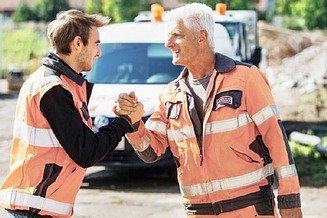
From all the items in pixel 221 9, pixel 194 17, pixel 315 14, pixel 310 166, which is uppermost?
pixel 194 17

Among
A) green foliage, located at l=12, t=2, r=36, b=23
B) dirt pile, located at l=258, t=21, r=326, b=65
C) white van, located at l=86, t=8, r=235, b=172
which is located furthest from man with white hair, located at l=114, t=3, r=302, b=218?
green foliage, located at l=12, t=2, r=36, b=23

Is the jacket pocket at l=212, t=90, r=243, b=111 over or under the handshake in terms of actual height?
over

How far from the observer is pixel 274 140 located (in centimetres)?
462

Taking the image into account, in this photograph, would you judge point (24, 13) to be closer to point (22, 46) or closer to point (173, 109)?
point (22, 46)

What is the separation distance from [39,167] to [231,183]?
103 centimetres

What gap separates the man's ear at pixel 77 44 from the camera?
13.9 feet

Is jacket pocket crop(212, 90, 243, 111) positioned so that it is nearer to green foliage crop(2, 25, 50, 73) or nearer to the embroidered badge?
the embroidered badge

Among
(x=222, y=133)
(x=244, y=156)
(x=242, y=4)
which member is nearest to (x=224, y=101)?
(x=222, y=133)

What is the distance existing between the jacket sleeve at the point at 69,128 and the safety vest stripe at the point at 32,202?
210mm

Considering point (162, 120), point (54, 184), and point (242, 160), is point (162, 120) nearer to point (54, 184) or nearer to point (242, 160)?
point (242, 160)

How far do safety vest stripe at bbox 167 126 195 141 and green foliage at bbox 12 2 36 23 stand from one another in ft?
276

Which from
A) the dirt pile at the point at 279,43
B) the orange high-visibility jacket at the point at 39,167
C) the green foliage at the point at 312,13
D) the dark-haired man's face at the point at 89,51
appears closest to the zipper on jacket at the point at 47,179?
the orange high-visibility jacket at the point at 39,167

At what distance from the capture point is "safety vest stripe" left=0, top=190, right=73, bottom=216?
13.5ft

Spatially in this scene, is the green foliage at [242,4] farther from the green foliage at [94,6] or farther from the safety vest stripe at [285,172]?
the safety vest stripe at [285,172]
